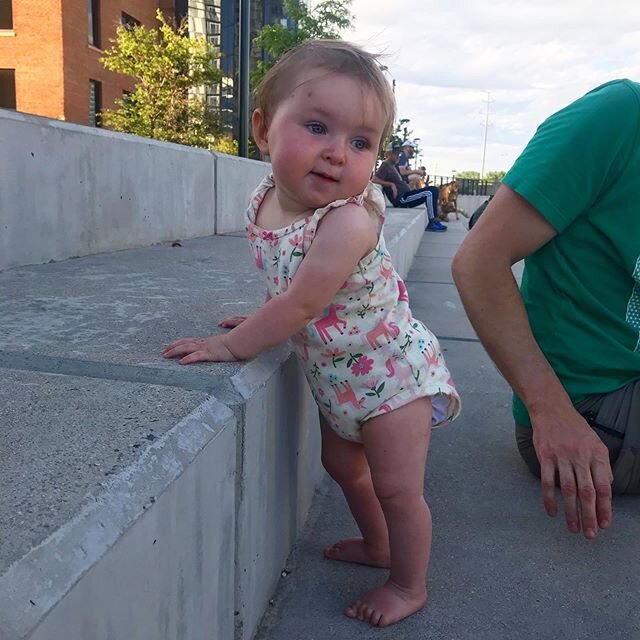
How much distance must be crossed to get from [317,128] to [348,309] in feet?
1.41

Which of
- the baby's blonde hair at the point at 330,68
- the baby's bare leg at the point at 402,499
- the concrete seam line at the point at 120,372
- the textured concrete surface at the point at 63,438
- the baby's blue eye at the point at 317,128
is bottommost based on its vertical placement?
the baby's bare leg at the point at 402,499

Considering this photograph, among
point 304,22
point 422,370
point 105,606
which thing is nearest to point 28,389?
point 105,606

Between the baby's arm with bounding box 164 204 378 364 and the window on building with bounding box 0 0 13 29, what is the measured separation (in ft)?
66.9

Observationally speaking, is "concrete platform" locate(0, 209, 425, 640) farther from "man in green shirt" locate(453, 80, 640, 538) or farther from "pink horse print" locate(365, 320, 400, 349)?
"man in green shirt" locate(453, 80, 640, 538)

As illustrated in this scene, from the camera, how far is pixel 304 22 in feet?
71.4

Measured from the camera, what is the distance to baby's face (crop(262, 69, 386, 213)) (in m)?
1.56

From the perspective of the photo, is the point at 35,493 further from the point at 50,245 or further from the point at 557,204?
the point at 50,245

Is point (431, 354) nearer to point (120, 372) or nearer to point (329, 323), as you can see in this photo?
point (329, 323)

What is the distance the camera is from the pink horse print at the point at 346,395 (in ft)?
5.21

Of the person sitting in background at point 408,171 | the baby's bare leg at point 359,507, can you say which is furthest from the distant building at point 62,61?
the baby's bare leg at point 359,507

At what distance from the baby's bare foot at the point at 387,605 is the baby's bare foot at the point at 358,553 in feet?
0.50

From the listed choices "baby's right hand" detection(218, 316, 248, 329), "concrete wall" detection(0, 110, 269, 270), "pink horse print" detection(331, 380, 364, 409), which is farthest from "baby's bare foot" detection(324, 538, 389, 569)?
"concrete wall" detection(0, 110, 269, 270)

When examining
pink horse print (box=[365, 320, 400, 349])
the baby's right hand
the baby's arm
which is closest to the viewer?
the baby's arm

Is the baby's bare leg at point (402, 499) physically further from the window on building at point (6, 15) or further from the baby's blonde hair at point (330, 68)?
the window on building at point (6, 15)
